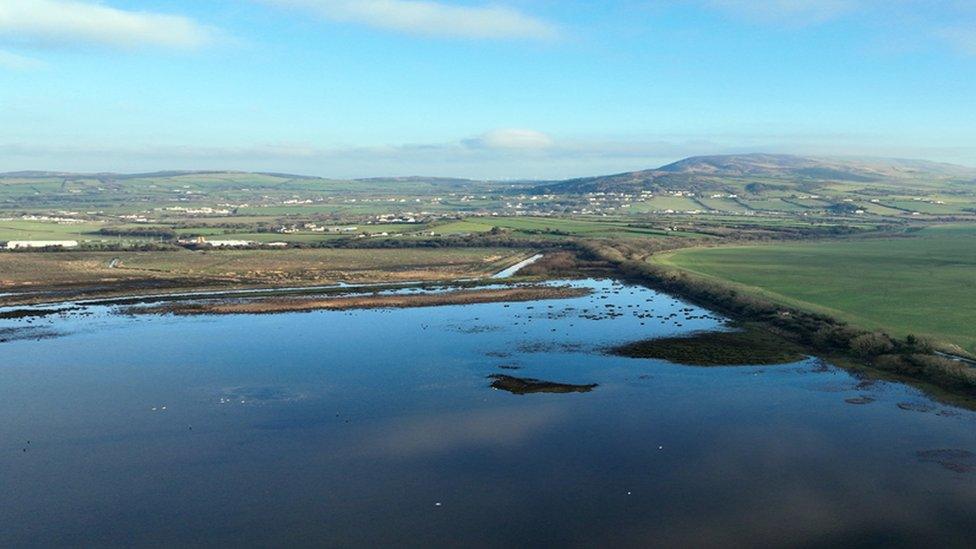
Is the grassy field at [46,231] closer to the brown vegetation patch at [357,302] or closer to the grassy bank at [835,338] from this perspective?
the brown vegetation patch at [357,302]

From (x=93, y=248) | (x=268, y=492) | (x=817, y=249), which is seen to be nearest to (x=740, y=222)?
(x=817, y=249)

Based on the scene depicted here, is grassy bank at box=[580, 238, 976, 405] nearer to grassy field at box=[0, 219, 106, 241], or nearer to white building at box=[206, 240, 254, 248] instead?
white building at box=[206, 240, 254, 248]

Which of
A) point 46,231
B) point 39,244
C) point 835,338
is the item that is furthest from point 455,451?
point 46,231

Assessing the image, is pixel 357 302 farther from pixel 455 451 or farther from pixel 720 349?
pixel 455 451

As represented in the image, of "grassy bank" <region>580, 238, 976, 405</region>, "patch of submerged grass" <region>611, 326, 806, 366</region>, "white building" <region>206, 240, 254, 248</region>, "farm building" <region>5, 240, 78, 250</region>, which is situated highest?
"farm building" <region>5, 240, 78, 250</region>

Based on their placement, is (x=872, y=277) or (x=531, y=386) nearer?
(x=531, y=386)

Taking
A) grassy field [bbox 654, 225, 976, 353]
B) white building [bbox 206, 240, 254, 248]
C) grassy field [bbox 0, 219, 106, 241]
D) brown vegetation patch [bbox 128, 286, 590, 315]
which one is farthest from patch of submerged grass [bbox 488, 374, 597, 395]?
grassy field [bbox 0, 219, 106, 241]

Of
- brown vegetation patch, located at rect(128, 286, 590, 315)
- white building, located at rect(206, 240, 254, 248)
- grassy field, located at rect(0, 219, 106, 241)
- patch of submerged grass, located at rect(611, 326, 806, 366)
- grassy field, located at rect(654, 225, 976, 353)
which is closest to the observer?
patch of submerged grass, located at rect(611, 326, 806, 366)
